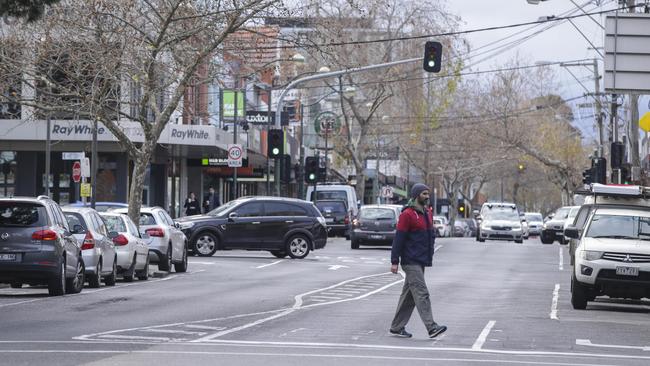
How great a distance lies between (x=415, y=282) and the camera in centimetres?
1617

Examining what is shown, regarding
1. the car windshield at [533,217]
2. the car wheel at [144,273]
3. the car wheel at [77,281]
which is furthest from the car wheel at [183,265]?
the car windshield at [533,217]

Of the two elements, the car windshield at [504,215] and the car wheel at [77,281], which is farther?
the car windshield at [504,215]

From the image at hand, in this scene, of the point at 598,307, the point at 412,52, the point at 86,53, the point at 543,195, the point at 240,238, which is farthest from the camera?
the point at 543,195

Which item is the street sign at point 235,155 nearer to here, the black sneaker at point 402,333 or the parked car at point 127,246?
the parked car at point 127,246

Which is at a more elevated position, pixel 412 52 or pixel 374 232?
pixel 412 52

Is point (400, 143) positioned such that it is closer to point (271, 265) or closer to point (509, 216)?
point (509, 216)

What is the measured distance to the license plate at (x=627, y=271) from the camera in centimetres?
2144

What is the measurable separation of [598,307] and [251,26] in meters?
12.5

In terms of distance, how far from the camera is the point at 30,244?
22.7 metres

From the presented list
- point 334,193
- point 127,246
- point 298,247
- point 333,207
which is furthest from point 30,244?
point 334,193

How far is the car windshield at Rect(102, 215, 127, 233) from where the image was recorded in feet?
93.9

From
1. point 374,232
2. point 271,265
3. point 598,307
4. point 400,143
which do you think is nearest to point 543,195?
point 400,143

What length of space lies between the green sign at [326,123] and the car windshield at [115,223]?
1635 inches

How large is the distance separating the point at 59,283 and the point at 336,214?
128 ft
